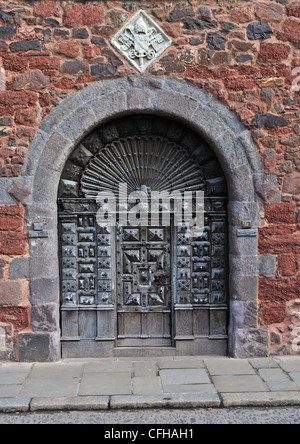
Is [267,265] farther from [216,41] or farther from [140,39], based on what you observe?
[140,39]

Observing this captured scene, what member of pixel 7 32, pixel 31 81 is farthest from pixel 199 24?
pixel 7 32

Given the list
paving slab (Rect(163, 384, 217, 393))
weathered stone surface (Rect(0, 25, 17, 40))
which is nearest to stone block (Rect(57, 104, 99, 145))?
weathered stone surface (Rect(0, 25, 17, 40))

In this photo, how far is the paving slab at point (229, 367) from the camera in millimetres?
3996


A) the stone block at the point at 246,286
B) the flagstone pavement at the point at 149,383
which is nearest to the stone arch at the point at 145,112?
the stone block at the point at 246,286

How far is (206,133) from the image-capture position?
4.26 metres

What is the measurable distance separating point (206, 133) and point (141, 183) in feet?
2.87

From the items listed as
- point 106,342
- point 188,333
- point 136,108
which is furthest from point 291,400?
point 136,108

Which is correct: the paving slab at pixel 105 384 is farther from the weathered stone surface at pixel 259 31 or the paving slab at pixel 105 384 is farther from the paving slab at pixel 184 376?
the weathered stone surface at pixel 259 31

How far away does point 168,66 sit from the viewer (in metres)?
4.23

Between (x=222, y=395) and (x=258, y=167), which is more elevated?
(x=258, y=167)

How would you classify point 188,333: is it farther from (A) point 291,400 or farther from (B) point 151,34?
(B) point 151,34

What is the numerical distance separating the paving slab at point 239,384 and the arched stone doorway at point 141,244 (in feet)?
2.14

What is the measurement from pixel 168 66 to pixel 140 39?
390 mm

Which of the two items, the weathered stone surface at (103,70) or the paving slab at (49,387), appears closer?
the paving slab at (49,387)
